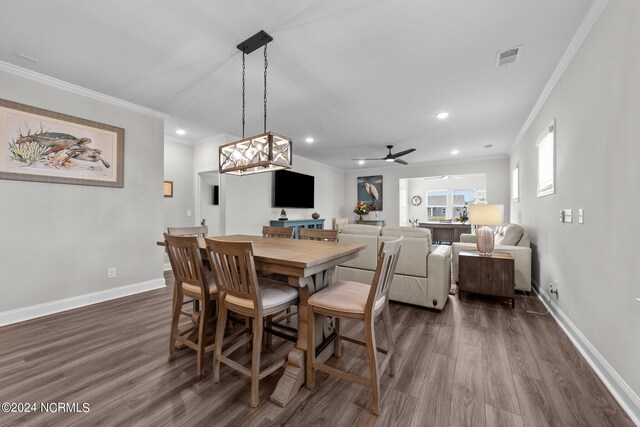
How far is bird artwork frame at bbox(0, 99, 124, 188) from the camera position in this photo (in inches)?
104

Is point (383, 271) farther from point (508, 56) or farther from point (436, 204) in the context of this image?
point (436, 204)

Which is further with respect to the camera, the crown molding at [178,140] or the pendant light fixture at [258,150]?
the crown molding at [178,140]

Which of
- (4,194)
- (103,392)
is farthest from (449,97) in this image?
(4,194)

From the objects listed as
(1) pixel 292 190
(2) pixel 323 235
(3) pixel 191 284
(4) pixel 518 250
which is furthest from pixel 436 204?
(3) pixel 191 284

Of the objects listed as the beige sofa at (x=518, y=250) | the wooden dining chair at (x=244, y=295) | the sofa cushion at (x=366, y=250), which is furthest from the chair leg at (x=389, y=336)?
the beige sofa at (x=518, y=250)

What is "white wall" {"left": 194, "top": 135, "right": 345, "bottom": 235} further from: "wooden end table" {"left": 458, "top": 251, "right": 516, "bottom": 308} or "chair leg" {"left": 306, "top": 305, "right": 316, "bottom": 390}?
"wooden end table" {"left": 458, "top": 251, "right": 516, "bottom": 308}

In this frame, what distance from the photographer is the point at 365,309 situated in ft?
4.87

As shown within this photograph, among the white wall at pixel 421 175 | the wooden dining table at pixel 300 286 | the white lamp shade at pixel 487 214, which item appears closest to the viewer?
the wooden dining table at pixel 300 286

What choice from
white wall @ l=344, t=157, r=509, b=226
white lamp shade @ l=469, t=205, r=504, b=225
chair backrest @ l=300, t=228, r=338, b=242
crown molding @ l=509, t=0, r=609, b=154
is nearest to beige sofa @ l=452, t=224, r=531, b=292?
white lamp shade @ l=469, t=205, r=504, b=225

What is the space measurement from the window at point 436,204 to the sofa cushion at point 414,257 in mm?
7732

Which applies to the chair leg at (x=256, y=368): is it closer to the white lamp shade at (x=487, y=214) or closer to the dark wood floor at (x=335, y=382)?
the dark wood floor at (x=335, y=382)

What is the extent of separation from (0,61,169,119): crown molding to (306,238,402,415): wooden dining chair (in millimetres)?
3687

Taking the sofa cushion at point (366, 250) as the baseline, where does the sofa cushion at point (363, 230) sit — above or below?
above

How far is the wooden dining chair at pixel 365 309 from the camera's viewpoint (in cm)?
145
